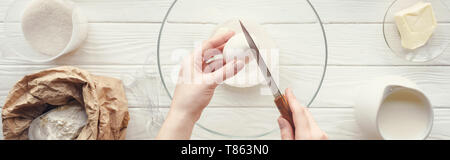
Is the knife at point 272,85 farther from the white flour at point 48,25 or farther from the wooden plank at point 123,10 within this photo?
the white flour at point 48,25

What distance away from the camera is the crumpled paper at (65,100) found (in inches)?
27.5

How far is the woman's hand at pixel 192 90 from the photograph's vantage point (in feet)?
2.20

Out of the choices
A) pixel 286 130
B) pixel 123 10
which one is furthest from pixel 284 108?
pixel 123 10

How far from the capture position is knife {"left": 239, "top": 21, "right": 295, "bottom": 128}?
A: 64 cm

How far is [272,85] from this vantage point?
674mm

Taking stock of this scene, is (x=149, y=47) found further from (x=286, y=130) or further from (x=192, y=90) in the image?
(x=286, y=130)

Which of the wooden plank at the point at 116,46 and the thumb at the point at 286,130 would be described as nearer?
the thumb at the point at 286,130

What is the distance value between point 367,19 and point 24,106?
0.90 m

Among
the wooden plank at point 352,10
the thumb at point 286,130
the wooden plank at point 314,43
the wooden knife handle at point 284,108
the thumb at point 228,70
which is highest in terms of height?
the wooden plank at point 352,10

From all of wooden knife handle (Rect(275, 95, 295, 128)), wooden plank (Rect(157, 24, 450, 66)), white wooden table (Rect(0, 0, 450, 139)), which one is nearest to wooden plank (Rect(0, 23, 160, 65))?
white wooden table (Rect(0, 0, 450, 139))

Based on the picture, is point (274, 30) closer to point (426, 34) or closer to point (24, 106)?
point (426, 34)

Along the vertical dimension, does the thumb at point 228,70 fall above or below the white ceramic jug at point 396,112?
above

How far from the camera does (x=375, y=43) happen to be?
32.0 inches

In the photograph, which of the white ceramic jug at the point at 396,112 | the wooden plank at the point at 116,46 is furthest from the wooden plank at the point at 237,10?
the white ceramic jug at the point at 396,112
